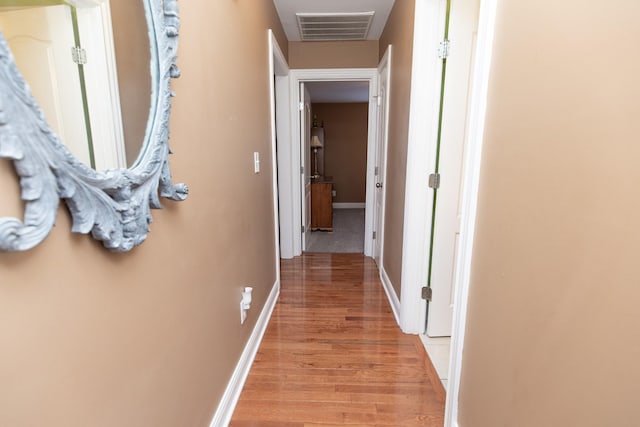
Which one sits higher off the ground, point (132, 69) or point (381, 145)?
point (132, 69)

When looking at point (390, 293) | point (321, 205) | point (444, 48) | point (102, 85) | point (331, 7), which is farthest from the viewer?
point (321, 205)

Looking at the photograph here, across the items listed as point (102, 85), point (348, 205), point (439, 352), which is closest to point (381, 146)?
point (439, 352)

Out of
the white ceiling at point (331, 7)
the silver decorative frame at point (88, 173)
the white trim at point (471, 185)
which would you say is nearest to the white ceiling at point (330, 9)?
the white ceiling at point (331, 7)

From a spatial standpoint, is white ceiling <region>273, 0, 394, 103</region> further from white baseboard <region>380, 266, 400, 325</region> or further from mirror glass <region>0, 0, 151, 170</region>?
white baseboard <region>380, 266, 400, 325</region>

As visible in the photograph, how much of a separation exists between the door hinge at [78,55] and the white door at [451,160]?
71.4 inches

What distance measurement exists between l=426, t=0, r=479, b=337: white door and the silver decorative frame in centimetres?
157

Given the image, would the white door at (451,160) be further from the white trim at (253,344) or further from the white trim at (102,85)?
the white trim at (102,85)

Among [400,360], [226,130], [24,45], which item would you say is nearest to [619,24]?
[24,45]

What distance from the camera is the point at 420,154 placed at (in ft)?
6.72

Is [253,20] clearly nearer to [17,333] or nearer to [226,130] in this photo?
[226,130]

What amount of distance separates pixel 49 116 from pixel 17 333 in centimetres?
36

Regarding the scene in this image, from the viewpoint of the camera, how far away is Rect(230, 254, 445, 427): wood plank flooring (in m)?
1.59

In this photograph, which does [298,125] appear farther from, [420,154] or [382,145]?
[420,154]

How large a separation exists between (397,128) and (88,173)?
2261 millimetres
